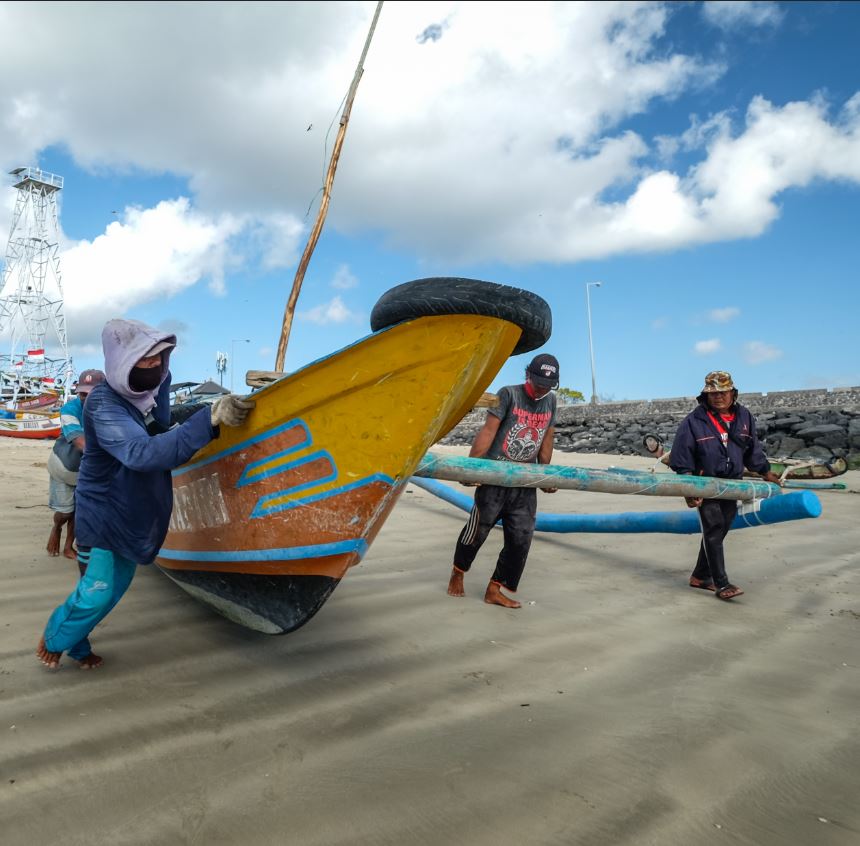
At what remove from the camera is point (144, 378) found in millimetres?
2551

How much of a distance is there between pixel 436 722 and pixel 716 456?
2.98 m

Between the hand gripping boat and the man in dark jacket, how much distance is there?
227 centimetres

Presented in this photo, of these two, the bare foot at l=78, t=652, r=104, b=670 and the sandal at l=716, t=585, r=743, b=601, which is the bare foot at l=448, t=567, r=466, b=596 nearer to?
the sandal at l=716, t=585, r=743, b=601

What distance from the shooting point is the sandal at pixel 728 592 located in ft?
14.0

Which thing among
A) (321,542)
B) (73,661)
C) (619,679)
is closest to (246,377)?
(321,542)

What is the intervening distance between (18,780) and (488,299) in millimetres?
2096

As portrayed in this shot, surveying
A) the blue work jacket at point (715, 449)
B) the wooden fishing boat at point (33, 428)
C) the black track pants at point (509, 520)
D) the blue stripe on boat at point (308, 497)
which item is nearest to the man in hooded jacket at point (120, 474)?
the blue stripe on boat at point (308, 497)

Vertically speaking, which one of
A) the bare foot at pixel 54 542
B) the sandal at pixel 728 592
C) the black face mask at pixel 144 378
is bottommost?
the bare foot at pixel 54 542

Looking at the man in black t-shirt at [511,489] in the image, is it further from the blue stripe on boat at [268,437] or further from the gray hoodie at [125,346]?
the gray hoodie at [125,346]

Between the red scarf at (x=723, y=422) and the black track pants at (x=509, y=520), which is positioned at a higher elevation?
the red scarf at (x=723, y=422)

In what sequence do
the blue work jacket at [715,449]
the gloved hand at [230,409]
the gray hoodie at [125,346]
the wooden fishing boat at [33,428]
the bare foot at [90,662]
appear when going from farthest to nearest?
the wooden fishing boat at [33,428]
the blue work jacket at [715,449]
the bare foot at [90,662]
the gloved hand at [230,409]
the gray hoodie at [125,346]

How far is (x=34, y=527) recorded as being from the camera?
18.1ft

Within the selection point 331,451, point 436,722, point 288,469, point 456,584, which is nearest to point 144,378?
point 288,469

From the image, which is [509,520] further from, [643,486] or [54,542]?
[54,542]
